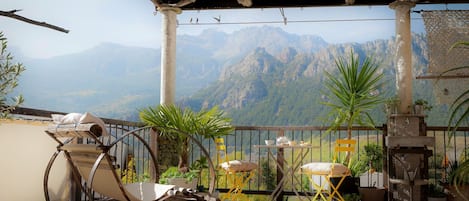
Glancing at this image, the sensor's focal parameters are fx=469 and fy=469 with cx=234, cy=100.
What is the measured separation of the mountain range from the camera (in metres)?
20.1

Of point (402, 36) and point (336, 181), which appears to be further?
point (402, 36)

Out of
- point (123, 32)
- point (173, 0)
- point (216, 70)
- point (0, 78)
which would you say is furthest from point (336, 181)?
point (123, 32)

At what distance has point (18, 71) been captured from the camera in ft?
9.89

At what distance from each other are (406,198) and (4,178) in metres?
4.65

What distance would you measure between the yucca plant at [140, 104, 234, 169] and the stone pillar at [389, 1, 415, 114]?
235 cm

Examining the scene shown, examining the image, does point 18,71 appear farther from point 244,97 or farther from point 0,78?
point 244,97

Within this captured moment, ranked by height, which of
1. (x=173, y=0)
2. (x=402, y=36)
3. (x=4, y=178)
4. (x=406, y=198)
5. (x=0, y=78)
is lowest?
(x=406, y=198)

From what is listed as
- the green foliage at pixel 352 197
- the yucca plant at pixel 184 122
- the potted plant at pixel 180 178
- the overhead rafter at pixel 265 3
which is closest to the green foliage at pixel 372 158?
the green foliage at pixel 352 197

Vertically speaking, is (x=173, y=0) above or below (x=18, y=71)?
above

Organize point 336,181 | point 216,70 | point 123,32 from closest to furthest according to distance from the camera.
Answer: point 336,181
point 216,70
point 123,32

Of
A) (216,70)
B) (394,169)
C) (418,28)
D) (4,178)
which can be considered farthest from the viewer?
(216,70)

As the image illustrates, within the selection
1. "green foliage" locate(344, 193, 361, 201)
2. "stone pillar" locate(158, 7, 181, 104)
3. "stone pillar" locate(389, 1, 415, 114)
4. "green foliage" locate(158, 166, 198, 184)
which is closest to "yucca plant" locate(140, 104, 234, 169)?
"green foliage" locate(158, 166, 198, 184)

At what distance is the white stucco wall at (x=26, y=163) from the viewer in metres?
3.86

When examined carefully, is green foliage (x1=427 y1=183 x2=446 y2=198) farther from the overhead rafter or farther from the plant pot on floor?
the overhead rafter
